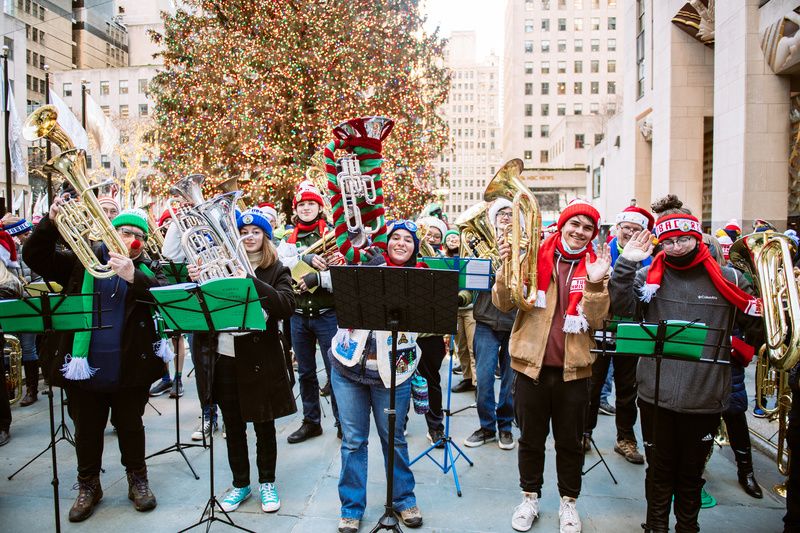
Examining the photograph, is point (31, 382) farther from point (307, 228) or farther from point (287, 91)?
point (287, 91)

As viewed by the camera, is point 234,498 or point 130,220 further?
point 130,220

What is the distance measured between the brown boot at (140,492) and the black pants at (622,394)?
3.84m

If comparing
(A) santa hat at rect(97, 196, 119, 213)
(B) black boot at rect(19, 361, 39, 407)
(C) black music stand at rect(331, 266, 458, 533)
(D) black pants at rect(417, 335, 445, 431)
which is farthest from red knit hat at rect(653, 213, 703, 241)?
(B) black boot at rect(19, 361, 39, 407)

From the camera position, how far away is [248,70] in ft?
54.3

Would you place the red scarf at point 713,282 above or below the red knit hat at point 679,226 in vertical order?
below

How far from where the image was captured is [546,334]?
3830mm

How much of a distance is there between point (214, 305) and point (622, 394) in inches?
155

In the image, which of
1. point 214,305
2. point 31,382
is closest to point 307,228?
point 214,305

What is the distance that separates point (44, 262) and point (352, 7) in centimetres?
1628

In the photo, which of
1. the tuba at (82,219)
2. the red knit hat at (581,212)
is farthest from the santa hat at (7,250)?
the red knit hat at (581,212)

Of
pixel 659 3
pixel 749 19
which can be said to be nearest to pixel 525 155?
pixel 659 3

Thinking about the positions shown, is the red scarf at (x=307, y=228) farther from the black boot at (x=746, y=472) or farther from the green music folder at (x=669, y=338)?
the black boot at (x=746, y=472)

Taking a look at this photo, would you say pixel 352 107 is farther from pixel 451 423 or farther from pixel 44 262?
pixel 44 262

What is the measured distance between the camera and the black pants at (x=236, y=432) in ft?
13.6
